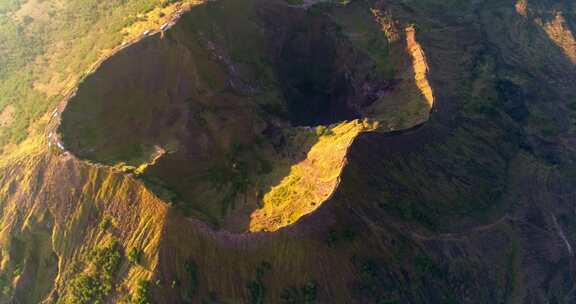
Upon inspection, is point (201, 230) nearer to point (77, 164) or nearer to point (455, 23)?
point (77, 164)

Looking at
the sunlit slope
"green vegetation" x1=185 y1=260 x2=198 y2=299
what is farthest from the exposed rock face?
"green vegetation" x1=185 y1=260 x2=198 y2=299

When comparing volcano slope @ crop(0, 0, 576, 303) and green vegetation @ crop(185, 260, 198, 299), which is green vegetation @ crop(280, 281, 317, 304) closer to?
volcano slope @ crop(0, 0, 576, 303)

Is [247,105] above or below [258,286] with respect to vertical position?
above

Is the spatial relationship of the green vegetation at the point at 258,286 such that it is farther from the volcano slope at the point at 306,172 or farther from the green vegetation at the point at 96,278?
the green vegetation at the point at 96,278

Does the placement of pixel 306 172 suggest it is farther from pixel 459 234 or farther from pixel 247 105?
pixel 459 234

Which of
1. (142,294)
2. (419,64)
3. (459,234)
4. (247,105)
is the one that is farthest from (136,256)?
(419,64)

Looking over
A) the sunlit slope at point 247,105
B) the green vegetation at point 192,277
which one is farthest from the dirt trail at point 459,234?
the green vegetation at point 192,277

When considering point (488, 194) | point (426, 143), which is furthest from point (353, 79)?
point (488, 194)
